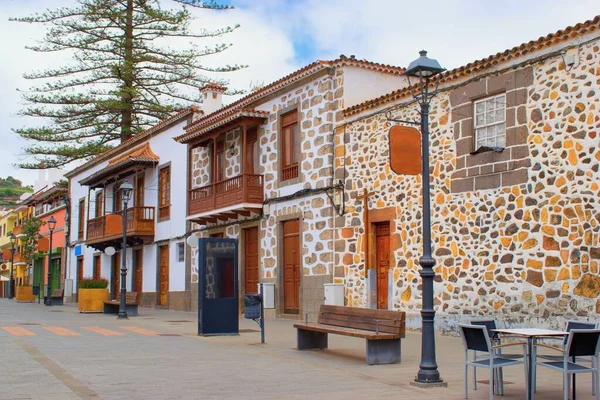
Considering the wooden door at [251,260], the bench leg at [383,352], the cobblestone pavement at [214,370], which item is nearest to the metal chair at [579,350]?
the cobblestone pavement at [214,370]

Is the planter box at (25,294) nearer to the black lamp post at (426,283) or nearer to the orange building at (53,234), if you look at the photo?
the orange building at (53,234)

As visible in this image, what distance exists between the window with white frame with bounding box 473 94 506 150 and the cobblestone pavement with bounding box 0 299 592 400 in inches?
153

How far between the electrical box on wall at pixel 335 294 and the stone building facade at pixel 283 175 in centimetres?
48

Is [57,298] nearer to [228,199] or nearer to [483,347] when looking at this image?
[228,199]

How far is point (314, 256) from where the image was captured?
739 inches

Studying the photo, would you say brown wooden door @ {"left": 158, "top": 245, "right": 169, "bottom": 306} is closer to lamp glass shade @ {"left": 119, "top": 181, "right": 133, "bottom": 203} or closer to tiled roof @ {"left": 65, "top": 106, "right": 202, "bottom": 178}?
tiled roof @ {"left": 65, "top": 106, "right": 202, "bottom": 178}

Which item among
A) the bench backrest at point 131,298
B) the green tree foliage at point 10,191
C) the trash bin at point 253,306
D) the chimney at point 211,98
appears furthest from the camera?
the green tree foliage at point 10,191

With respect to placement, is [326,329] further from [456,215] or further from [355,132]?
[355,132]

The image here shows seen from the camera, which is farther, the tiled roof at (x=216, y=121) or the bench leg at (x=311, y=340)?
the tiled roof at (x=216, y=121)

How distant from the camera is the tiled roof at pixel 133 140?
2667 centimetres

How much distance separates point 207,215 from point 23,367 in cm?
1375

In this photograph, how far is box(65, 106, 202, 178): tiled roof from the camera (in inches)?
1050

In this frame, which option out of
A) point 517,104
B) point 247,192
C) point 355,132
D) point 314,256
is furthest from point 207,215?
point 517,104

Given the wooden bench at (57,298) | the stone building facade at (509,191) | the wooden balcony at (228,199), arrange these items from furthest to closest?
the wooden bench at (57,298)
the wooden balcony at (228,199)
the stone building facade at (509,191)
